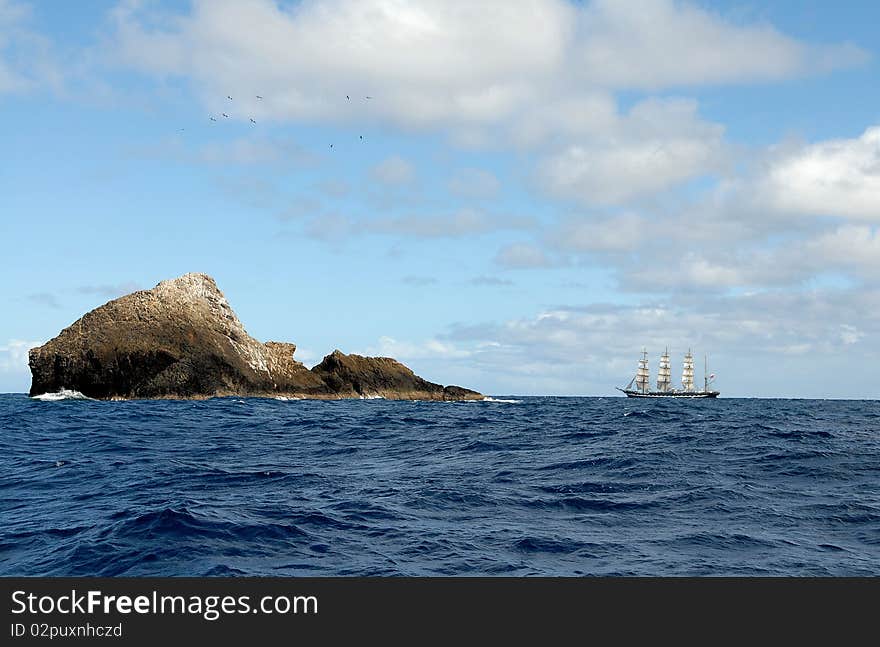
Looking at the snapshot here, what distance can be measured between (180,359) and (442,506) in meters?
69.7

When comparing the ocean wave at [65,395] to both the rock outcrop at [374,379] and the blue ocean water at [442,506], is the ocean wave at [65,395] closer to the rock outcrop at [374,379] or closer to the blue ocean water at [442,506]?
the rock outcrop at [374,379]

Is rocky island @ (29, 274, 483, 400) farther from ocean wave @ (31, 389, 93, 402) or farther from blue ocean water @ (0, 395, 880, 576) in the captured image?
blue ocean water @ (0, 395, 880, 576)

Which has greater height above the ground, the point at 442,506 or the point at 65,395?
the point at 65,395

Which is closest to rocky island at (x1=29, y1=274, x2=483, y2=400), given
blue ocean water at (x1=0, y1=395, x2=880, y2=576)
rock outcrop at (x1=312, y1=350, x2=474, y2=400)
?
rock outcrop at (x1=312, y1=350, x2=474, y2=400)

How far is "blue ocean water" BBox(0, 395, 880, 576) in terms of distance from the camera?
1162cm

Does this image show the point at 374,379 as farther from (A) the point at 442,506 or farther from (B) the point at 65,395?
(A) the point at 442,506

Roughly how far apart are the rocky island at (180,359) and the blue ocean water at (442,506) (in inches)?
2008

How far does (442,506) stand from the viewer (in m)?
16.0

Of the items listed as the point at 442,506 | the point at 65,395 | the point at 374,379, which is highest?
the point at 374,379

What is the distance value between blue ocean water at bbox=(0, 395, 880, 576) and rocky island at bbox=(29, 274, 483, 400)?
51.0 m

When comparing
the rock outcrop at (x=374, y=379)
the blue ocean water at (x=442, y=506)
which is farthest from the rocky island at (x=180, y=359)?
the blue ocean water at (x=442, y=506)

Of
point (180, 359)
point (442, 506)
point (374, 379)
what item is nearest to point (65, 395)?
point (180, 359)

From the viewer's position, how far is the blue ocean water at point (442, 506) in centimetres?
1162

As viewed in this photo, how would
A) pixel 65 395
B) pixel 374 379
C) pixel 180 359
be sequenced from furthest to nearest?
pixel 374 379 → pixel 180 359 → pixel 65 395
